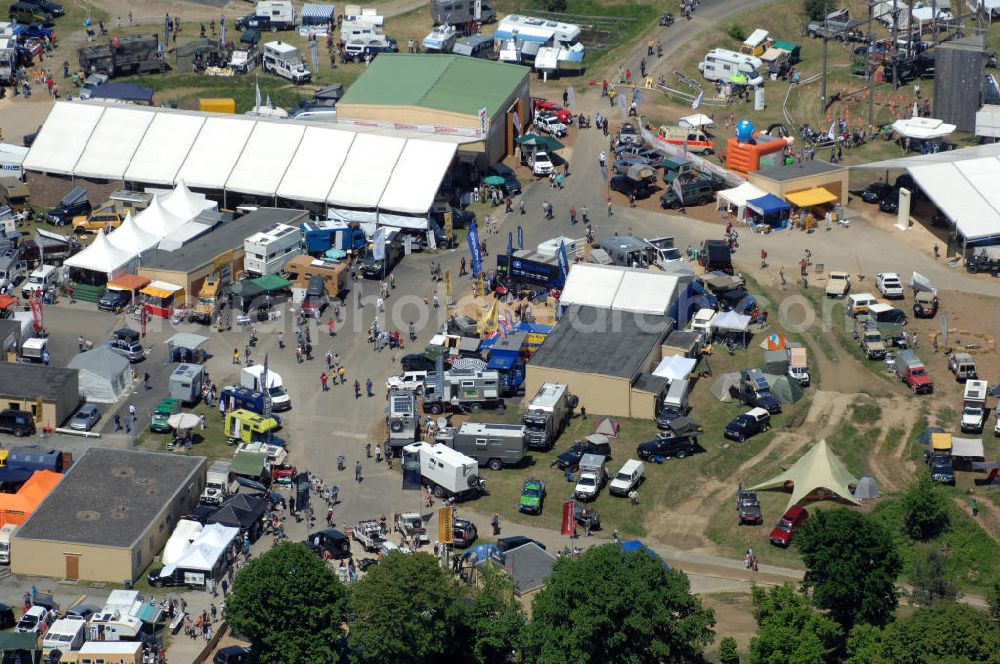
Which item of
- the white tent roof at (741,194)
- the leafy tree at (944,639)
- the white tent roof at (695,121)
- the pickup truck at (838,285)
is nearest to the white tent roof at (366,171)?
the white tent roof at (741,194)

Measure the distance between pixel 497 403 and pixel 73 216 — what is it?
36.5 metres

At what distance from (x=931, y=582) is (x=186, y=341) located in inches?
1614

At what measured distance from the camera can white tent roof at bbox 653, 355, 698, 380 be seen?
9231 cm

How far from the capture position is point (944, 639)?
69.4m

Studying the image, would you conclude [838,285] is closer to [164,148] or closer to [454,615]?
[454,615]

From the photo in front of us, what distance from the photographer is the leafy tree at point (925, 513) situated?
265ft

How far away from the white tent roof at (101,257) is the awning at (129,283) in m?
1.29

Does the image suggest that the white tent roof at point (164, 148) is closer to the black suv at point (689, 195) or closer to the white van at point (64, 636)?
the black suv at point (689, 195)

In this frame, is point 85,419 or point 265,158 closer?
A: point 85,419

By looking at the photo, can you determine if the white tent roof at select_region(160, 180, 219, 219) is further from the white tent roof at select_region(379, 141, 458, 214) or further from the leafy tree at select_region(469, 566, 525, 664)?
the leafy tree at select_region(469, 566, 525, 664)

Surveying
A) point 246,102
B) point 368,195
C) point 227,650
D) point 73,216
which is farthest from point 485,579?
point 246,102

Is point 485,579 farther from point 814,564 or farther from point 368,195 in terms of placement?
point 368,195

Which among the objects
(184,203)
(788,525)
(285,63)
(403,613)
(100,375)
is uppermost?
(403,613)

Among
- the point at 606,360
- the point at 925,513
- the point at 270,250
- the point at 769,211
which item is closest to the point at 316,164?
the point at 270,250
